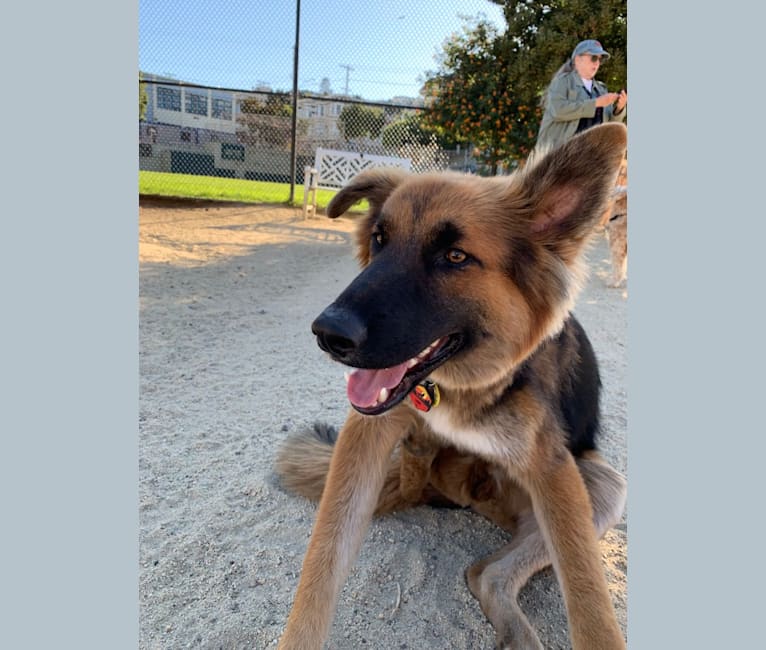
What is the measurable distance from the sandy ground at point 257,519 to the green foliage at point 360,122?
7.59 meters

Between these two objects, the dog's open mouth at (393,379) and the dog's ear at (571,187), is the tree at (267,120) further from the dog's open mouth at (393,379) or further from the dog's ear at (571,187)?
the dog's open mouth at (393,379)

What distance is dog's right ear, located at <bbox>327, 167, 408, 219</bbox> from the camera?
240 centimetres

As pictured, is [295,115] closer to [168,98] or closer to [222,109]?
[222,109]

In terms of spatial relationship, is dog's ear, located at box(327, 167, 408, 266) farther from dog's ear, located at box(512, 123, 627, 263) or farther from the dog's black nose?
the dog's black nose

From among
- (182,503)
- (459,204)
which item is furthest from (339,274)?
(459,204)

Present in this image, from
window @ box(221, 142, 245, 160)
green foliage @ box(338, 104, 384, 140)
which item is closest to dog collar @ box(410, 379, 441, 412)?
green foliage @ box(338, 104, 384, 140)

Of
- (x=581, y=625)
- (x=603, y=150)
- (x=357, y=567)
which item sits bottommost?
(x=357, y=567)

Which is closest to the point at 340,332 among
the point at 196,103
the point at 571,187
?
the point at 571,187

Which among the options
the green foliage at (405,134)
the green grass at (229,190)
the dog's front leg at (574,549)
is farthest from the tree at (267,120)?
the dog's front leg at (574,549)

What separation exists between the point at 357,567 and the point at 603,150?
6.46ft

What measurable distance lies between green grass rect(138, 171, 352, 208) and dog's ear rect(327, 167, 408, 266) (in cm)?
1038

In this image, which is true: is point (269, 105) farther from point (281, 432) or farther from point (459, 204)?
point (459, 204)

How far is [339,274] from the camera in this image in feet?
25.4

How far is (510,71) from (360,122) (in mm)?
3819
